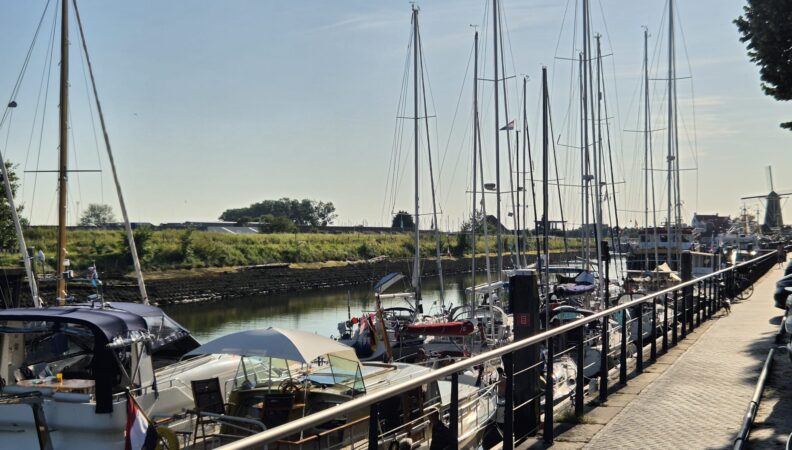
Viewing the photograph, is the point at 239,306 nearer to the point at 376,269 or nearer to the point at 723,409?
the point at 376,269

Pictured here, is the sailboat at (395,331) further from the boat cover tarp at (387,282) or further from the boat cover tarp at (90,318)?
the boat cover tarp at (90,318)

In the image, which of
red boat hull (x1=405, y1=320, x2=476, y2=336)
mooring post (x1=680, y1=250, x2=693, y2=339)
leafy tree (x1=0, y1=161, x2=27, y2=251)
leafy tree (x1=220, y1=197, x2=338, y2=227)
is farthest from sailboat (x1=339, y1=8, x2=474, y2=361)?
leafy tree (x1=220, y1=197, x2=338, y2=227)

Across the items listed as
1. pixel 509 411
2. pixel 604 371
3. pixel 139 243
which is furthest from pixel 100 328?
pixel 139 243

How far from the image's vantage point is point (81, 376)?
472 inches

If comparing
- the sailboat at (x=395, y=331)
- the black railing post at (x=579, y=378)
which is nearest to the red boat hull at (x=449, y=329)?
the sailboat at (x=395, y=331)

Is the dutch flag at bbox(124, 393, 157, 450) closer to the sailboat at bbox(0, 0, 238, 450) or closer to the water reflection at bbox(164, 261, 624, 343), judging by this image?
the sailboat at bbox(0, 0, 238, 450)

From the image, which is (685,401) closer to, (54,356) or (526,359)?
(526,359)

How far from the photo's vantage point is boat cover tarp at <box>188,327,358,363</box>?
11.4 meters

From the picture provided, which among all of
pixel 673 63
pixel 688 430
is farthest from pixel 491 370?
pixel 673 63

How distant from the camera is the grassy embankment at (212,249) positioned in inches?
2352

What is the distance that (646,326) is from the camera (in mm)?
21734

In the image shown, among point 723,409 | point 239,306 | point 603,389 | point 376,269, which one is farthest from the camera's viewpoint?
Answer: point 376,269

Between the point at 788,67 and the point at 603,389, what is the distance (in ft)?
30.3

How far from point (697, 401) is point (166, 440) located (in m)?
6.86
